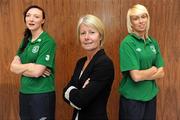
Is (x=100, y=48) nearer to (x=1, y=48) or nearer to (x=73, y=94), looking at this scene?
(x=73, y=94)

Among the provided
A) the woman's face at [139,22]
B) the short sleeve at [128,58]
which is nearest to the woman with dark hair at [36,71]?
the short sleeve at [128,58]

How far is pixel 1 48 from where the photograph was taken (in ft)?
10.4

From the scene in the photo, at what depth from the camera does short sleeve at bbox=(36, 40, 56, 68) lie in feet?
→ 7.79

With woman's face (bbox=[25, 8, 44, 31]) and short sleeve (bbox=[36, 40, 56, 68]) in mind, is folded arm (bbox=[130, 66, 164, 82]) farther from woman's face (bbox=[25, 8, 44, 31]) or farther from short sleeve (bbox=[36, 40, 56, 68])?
woman's face (bbox=[25, 8, 44, 31])

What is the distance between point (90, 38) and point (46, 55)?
1.79ft

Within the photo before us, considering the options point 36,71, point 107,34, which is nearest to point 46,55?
point 36,71

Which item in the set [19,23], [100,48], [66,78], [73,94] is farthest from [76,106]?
[19,23]

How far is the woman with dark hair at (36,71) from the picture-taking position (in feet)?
7.82

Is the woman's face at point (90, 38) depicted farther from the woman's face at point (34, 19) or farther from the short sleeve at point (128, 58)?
the woman's face at point (34, 19)

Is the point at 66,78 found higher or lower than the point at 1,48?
lower

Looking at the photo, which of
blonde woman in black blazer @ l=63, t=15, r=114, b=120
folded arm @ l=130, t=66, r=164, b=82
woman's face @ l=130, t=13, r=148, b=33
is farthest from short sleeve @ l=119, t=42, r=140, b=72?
blonde woman in black blazer @ l=63, t=15, r=114, b=120

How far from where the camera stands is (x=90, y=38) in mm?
1988

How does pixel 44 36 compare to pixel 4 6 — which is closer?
pixel 44 36

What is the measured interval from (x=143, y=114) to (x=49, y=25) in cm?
138
